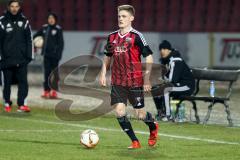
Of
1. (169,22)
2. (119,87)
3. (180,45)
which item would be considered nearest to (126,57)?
(119,87)

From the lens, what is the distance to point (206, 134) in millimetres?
16688

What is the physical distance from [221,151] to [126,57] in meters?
1.93

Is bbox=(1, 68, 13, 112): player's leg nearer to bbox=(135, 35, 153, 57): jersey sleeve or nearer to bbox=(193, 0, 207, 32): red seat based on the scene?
bbox=(135, 35, 153, 57): jersey sleeve

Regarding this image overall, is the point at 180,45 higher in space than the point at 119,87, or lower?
lower

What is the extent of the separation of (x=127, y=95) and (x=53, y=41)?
35.2 ft

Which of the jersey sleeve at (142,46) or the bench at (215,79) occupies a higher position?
the jersey sleeve at (142,46)

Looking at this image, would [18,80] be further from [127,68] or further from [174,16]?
[174,16]

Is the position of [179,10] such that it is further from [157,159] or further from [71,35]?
[157,159]

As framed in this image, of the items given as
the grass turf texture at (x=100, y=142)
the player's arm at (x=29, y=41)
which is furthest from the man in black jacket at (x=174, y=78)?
the player's arm at (x=29, y=41)

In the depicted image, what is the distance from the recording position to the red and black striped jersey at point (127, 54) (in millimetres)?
14195

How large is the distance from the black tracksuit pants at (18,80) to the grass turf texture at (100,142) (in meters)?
1.00

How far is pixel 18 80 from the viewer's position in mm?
20875

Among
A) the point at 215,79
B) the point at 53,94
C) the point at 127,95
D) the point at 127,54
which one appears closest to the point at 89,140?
the point at 127,95

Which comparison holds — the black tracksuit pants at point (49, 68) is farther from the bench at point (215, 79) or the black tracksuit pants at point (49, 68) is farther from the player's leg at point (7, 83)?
the bench at point (215, 79)
